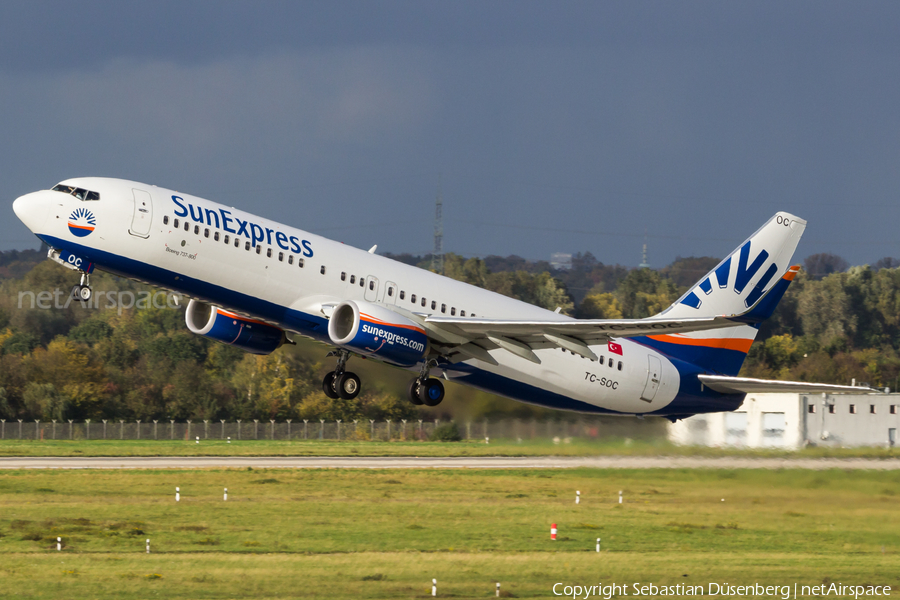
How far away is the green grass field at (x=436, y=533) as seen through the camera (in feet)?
97.0

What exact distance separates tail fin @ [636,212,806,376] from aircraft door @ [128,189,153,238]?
2168 centimetres

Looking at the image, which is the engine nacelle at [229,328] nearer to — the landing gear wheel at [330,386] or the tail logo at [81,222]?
the landing gear wheel at [330,386]

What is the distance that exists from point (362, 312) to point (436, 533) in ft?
25.4

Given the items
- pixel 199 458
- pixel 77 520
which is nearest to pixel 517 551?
pixel 77 520

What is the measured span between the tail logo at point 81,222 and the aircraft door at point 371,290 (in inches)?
346

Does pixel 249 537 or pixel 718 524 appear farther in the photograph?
pixel 718 524

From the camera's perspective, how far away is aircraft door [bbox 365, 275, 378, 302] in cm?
3681

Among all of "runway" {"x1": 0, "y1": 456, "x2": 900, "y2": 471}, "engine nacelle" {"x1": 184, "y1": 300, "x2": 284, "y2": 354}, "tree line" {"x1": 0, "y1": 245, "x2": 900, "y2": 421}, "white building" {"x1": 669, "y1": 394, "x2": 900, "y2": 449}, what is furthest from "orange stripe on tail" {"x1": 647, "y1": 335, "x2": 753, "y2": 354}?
"engine nacelle" {"x1": 184, "y1": 300, "x2": 284, "y2": 354}

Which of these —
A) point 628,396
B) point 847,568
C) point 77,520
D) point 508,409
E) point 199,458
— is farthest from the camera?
point 199,458

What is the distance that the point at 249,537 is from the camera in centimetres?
3541

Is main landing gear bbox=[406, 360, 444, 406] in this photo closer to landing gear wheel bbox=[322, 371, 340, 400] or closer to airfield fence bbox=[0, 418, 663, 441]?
landing gear wheel bbox=[322, 371, 340, 400]

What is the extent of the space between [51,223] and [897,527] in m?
28.1

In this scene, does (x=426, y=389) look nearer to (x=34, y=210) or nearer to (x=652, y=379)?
(x=652, y=379)

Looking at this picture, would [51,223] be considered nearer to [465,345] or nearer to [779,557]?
[465,345]
